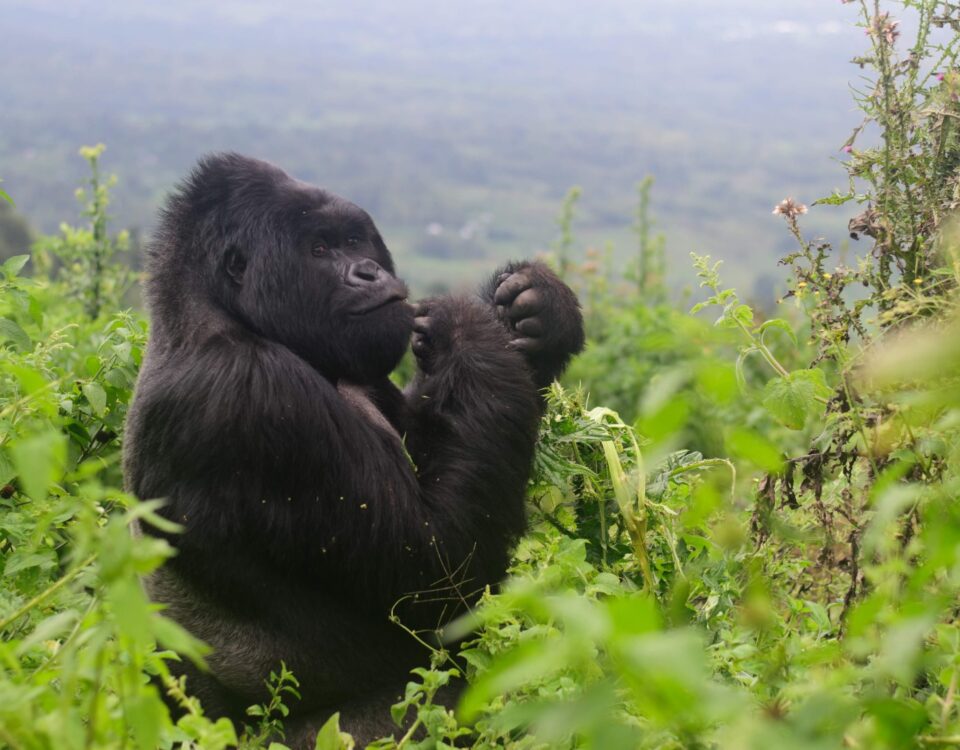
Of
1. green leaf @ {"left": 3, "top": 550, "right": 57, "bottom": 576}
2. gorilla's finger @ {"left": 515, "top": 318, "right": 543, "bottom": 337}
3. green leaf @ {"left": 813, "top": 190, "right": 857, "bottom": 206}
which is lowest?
green leaf @ {"left": 3, "top": 550, "right": 57, "bottom": 576}

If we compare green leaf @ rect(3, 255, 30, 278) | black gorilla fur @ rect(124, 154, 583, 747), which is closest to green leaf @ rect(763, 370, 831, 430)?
black gorilla fur @ rect(124, 154, 583, 747)

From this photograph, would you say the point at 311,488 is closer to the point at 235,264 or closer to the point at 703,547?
the point at 235,264

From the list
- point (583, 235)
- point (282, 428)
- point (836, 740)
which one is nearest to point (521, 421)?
point (282, 428)

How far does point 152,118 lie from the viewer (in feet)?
495

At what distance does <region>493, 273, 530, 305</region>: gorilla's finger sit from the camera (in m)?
4.20

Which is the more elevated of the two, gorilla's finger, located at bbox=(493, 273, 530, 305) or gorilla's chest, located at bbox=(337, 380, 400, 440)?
gorilla's finger, located at bbox=(493, 273, 530, 305)

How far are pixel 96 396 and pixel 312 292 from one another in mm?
912

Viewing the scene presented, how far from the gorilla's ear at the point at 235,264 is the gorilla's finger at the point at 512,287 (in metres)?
0.97

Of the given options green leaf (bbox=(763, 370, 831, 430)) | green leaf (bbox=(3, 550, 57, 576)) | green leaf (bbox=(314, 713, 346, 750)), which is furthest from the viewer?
green leaf (bbox=(3, 550, 57, 576))

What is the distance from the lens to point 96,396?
158 inches

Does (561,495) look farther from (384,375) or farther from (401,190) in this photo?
(401,190)

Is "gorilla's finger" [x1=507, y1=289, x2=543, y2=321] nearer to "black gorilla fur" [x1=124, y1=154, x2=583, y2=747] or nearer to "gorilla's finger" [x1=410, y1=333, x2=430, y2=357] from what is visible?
"black gorilla fur" [x1=124, y1=154, x2=583, y2=747]

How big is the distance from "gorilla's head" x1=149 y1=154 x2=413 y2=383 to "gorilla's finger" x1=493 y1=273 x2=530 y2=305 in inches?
20.1

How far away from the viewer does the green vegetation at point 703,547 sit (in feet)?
4.77
